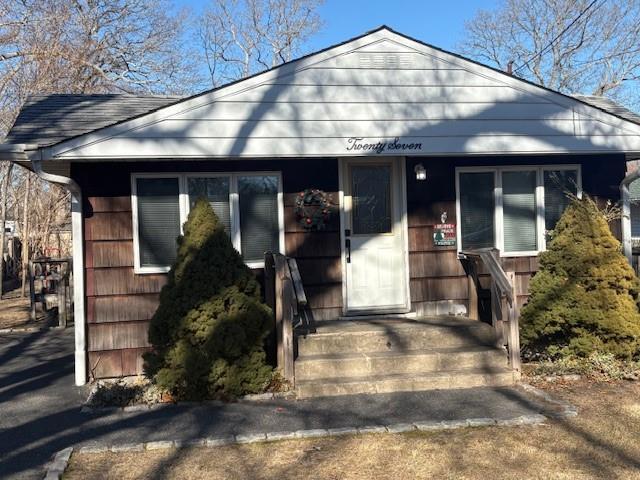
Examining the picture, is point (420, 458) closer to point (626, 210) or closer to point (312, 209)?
point (312, 209)

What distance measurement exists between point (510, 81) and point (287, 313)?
3.86m

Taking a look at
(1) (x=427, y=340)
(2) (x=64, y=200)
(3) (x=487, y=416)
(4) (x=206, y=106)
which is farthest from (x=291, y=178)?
(2) (x=64, y=200)

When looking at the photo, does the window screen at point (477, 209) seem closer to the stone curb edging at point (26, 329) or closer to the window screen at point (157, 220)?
the window screen at point (157, 220)

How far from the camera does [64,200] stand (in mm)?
19141

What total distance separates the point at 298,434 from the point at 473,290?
3.46m

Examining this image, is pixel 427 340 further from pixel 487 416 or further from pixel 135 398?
pixel 135 398

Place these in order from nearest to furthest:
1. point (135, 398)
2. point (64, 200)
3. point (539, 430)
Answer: point (539, 430) < point (135, 398) < point (64, 200)

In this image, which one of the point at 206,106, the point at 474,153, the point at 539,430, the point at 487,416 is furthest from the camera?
the point at 474,153

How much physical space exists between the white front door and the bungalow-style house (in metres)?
0.02

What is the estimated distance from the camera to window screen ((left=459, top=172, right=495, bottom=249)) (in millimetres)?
7543

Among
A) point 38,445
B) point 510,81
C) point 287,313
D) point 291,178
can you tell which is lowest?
point 38,445

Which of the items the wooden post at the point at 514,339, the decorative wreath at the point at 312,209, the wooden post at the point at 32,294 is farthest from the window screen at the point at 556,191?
the wooden post at the point at 32,294

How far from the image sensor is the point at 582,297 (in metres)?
6.40

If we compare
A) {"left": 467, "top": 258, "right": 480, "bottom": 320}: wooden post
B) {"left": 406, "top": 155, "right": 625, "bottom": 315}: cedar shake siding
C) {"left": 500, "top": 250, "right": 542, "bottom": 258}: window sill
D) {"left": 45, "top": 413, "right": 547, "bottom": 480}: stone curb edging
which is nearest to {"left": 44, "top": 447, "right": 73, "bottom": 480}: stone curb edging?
{"left": 45, "top": 413, "right": 547, "bottom": 480}: stone curb edging
